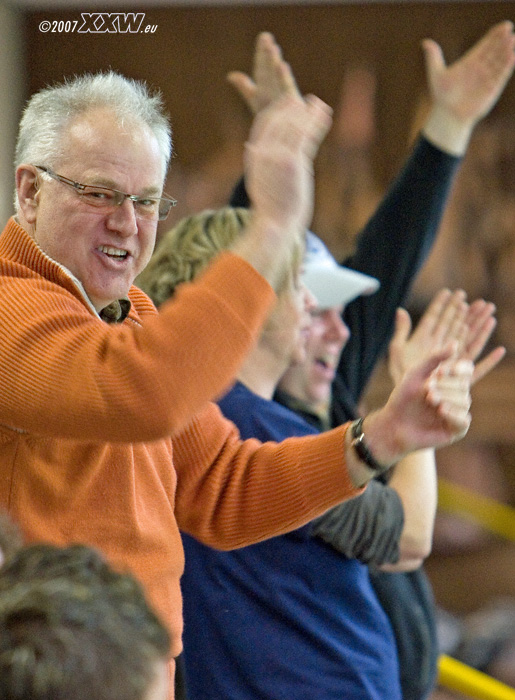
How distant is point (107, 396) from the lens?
0.92 meters

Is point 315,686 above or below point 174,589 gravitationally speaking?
below

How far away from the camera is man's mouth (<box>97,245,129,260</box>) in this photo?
1.08 metres

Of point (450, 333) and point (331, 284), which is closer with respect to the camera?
point (450, 333)

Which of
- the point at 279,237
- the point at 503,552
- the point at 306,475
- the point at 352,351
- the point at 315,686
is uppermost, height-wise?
the point at 279,237

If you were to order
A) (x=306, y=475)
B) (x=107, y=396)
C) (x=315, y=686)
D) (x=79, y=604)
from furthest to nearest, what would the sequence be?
(x=315, y=686) → (x=306, y=475) → (x=107, y=396) → (x=79, y=604)

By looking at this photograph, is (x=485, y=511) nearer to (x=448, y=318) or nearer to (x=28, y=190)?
(x=448, y=318)

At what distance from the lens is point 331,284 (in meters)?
1.86

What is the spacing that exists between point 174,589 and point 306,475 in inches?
8.8

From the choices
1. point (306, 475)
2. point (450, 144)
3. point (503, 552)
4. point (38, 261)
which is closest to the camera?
point (38, 261)

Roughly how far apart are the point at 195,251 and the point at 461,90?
0.72m

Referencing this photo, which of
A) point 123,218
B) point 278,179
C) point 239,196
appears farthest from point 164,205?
point 239,196

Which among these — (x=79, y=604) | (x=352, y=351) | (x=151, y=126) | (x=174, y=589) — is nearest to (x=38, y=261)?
(x=151, y=126)

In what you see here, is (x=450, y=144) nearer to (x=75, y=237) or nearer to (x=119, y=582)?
(x=75, y=237)

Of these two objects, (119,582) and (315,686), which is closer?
(119,582)
